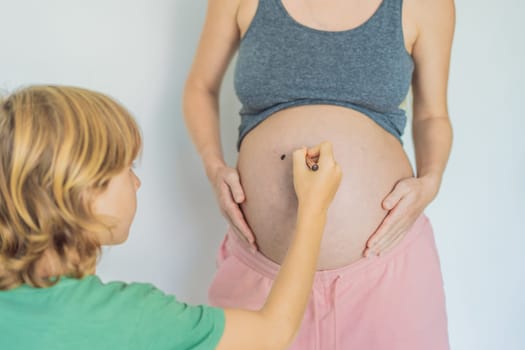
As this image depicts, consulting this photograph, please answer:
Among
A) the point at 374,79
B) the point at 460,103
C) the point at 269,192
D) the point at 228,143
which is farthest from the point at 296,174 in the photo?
the point at 460,103

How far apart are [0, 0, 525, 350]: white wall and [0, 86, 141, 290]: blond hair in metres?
0.76

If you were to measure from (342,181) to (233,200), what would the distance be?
187 millimetres

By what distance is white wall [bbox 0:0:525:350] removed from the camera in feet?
4.76

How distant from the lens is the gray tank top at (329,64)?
1.00 m

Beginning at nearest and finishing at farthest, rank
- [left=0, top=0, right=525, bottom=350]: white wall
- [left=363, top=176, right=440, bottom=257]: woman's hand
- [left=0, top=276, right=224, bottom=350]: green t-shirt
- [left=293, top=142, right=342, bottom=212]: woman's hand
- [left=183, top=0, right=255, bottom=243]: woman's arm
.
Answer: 1. [left=0, top=276, right=224, bottom=350]: green t-shirt
2. [left=293, top=142, right=342, bottom=212]: woman's hand
3. [left=363, top=176, right=440, bottom=257]: woman's hand
4. [left=183, top=0, right=255, bottom=243]: woman's arm
5. [left=0, top=0, right=525, bottom=350]: white wall

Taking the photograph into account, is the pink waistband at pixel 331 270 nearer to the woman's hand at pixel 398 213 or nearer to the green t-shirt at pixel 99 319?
the woman's hand at pixel 398 213

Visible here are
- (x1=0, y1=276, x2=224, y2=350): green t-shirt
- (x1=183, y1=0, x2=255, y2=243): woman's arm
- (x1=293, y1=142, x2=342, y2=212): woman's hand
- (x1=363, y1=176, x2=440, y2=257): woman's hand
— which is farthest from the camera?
(x1=183, y1=0, x2=255, y2=243): woman's arm

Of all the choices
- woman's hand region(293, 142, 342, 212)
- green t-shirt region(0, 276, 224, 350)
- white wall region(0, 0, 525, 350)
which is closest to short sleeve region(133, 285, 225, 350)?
green t-shirt region(0, 276, 224, 350)

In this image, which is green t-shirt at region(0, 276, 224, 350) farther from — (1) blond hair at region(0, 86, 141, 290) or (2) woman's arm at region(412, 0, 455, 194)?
(2) woman's arm at region(412, 0, 455, 194)

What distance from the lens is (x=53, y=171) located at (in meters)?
0.68

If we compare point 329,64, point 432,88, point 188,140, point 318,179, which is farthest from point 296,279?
point 188,140

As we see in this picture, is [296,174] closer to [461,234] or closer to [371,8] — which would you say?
[371,8]

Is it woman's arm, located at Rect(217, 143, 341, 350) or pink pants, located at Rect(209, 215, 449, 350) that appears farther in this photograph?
pink pants, located at Rect(209, 215, 449, 350)

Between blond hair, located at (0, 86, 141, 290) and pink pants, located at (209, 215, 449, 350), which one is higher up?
blond hair, located at (0, 86, 141, 290)
